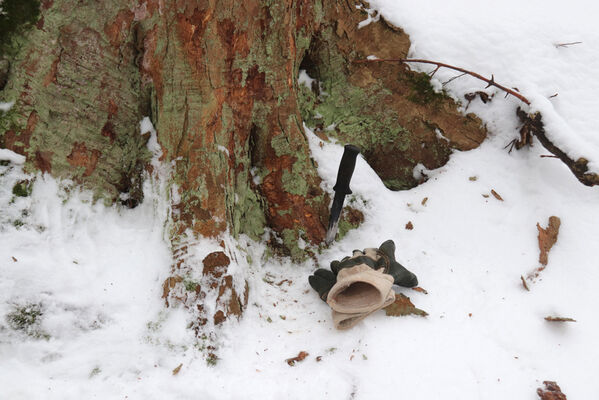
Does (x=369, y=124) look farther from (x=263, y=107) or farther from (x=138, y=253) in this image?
(x=138, y=253)

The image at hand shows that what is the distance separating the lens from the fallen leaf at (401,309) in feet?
7.34

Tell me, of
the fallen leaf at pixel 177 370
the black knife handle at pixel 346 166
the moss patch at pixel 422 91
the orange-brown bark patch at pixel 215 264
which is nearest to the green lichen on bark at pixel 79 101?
the orange-brown bark patch at pixel 215 264

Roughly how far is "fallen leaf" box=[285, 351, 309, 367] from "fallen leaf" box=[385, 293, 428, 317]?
53 centimetres

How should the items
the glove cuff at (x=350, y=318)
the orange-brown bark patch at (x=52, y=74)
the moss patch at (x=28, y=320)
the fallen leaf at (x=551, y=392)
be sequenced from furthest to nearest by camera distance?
the glove cuff at (x=350, y=318) < the orange-brown bark patch at (x=52, y=74) < the fallen leaf at (x=551, y=392) < the moss patch at (x=28, y=320)

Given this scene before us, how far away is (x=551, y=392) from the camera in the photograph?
76.6 inches

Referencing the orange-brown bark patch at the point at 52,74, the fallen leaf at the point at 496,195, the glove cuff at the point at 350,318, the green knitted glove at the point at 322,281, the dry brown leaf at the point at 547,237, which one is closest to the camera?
the orange-brown bark patch at the point at 52,74

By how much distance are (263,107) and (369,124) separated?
1.17 meters

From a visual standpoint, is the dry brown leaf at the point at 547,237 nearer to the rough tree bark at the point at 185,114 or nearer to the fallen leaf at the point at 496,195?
the fallen leaf at the point at 496,195

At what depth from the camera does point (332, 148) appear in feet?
10.2

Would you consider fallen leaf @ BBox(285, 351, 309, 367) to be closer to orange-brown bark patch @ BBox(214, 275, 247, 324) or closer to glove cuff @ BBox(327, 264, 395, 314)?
glove cuff @ BBox(327, 264, 395, 314)

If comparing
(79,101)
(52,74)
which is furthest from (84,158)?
(52,74)

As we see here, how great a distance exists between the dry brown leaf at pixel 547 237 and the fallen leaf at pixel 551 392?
0.86 meters

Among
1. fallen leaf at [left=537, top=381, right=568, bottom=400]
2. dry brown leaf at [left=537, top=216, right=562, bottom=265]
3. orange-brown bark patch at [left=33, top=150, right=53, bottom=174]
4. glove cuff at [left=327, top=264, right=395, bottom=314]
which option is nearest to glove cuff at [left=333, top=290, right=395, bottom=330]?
glove cuff at [left=327, top=264, right=395, bottom=314]

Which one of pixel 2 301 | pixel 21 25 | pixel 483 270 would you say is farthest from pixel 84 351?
pixel 483 270
